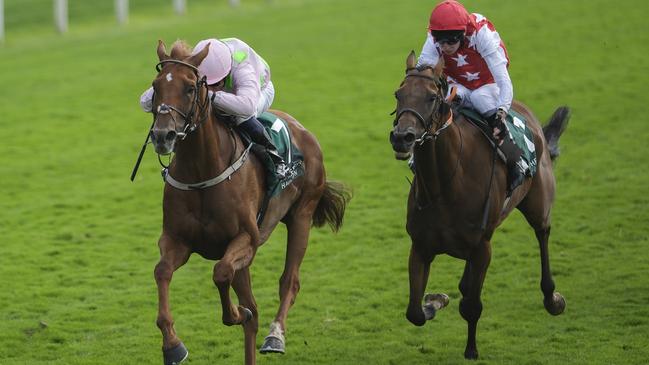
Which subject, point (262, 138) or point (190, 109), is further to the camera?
point (262, 138)

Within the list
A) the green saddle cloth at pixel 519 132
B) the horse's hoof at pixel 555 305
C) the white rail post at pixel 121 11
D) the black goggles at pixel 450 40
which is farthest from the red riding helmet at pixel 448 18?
the white rail post at pixel 121 11

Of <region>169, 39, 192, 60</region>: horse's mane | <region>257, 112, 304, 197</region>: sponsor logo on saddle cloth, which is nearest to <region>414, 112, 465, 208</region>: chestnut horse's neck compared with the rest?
<region>257, 112, 304, 197</region>: sponsor logo on saddle cloth

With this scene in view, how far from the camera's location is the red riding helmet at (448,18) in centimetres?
682

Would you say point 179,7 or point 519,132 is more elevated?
point 519,132

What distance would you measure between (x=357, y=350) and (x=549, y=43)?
12901 millimetres

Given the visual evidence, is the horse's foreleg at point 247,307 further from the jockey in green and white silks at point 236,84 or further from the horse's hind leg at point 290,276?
the jockey in green and white silks at point 236,84

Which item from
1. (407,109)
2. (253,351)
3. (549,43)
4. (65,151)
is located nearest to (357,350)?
(253,351)

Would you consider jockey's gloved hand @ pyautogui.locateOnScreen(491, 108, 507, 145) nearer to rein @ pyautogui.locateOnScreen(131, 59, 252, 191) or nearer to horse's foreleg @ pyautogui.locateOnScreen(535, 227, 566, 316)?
horse's foreleg @ pyautogui.locateOnScreen(535, 227, 566, 316)

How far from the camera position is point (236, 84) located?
22.0 feet

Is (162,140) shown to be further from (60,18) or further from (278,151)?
(60,18)

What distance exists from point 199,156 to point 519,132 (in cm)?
259

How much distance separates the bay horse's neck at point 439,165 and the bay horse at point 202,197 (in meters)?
0.97

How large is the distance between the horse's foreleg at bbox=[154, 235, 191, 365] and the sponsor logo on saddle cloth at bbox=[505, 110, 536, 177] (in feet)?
8.31

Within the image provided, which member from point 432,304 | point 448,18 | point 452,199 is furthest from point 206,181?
point 432,304
